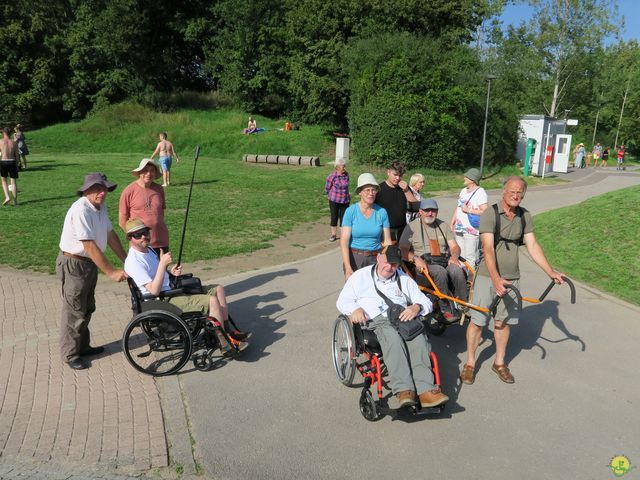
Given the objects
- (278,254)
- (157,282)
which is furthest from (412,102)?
(157,282)

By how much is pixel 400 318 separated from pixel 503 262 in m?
1.13

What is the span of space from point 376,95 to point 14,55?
102 ft

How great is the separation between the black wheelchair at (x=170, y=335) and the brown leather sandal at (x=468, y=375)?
2168 millimetres

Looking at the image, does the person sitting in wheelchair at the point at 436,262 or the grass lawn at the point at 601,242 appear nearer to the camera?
the person sitting in wheelchair at the point at 436,262

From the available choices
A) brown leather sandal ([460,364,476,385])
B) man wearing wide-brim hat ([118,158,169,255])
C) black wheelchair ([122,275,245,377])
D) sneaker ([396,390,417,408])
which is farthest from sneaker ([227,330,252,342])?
brown leather sandal ([460,364,476,385])

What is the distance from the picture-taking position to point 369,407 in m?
4.16

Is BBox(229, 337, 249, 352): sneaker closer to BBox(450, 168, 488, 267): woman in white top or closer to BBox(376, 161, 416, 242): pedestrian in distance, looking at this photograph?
BBox(376, 161, 416, 242): pedestrian in distance

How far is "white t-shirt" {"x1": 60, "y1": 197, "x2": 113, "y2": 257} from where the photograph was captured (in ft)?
15.4

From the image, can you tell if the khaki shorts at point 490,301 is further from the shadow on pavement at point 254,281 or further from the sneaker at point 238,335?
the shadow on pavement at point 254,281

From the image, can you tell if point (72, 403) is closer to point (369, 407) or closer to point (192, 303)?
point (192, 303)

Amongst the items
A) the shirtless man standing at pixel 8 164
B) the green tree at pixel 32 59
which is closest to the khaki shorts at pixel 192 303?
the shirtless man standing at pixel 8 164

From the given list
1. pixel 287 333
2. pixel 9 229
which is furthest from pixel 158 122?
pixel 287 333

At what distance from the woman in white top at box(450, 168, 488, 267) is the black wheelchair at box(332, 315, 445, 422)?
2.61 m

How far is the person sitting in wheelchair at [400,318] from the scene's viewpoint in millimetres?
4000
